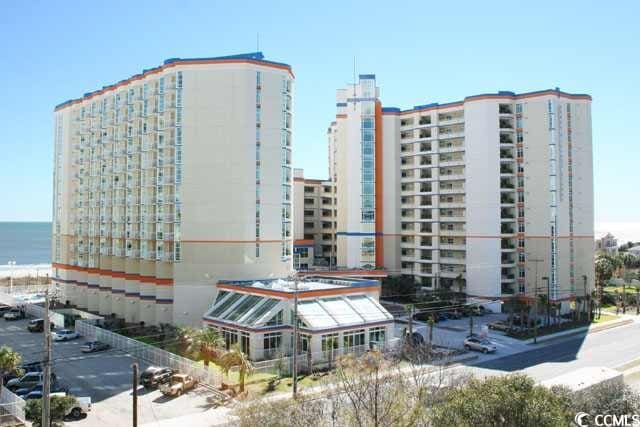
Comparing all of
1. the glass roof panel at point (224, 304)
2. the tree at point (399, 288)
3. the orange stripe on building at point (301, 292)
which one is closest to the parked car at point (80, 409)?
the glass roof panel at point (224, 304)

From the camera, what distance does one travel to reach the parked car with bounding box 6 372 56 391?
38.3 metres

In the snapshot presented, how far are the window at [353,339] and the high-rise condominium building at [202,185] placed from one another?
1661 centimetres

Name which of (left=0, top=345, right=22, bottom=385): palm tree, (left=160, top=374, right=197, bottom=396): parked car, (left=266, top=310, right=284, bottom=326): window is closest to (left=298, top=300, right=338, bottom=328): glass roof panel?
(left=266, top=310, right=284, bottom=326): window

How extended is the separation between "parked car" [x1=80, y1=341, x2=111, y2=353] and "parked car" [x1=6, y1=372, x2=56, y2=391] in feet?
35.4

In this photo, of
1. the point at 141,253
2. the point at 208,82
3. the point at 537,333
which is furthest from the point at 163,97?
the point at 537,333

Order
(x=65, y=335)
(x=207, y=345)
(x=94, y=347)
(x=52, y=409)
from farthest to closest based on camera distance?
(x=65, y=335)
(x=94, y=347)
(x=207, y=345)
(x=52, y=409)

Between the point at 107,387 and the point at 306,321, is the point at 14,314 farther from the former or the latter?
the point at 306,321

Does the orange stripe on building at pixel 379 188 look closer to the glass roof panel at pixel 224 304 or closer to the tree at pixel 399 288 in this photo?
the tree at pixel 399 288

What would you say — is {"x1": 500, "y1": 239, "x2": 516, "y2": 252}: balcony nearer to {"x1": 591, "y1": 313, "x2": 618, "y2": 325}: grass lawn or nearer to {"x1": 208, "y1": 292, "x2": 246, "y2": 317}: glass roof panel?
{"x1": 591, "y1": 313, "x2": 618, "y2": 325}: grass lawn

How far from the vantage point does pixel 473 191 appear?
3054 inches

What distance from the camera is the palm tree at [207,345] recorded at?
40375 mm

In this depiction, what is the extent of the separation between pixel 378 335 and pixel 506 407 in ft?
102

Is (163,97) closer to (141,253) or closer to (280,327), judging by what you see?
(141,253)

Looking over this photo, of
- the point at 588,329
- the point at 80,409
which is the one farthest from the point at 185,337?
the point at 588,329
